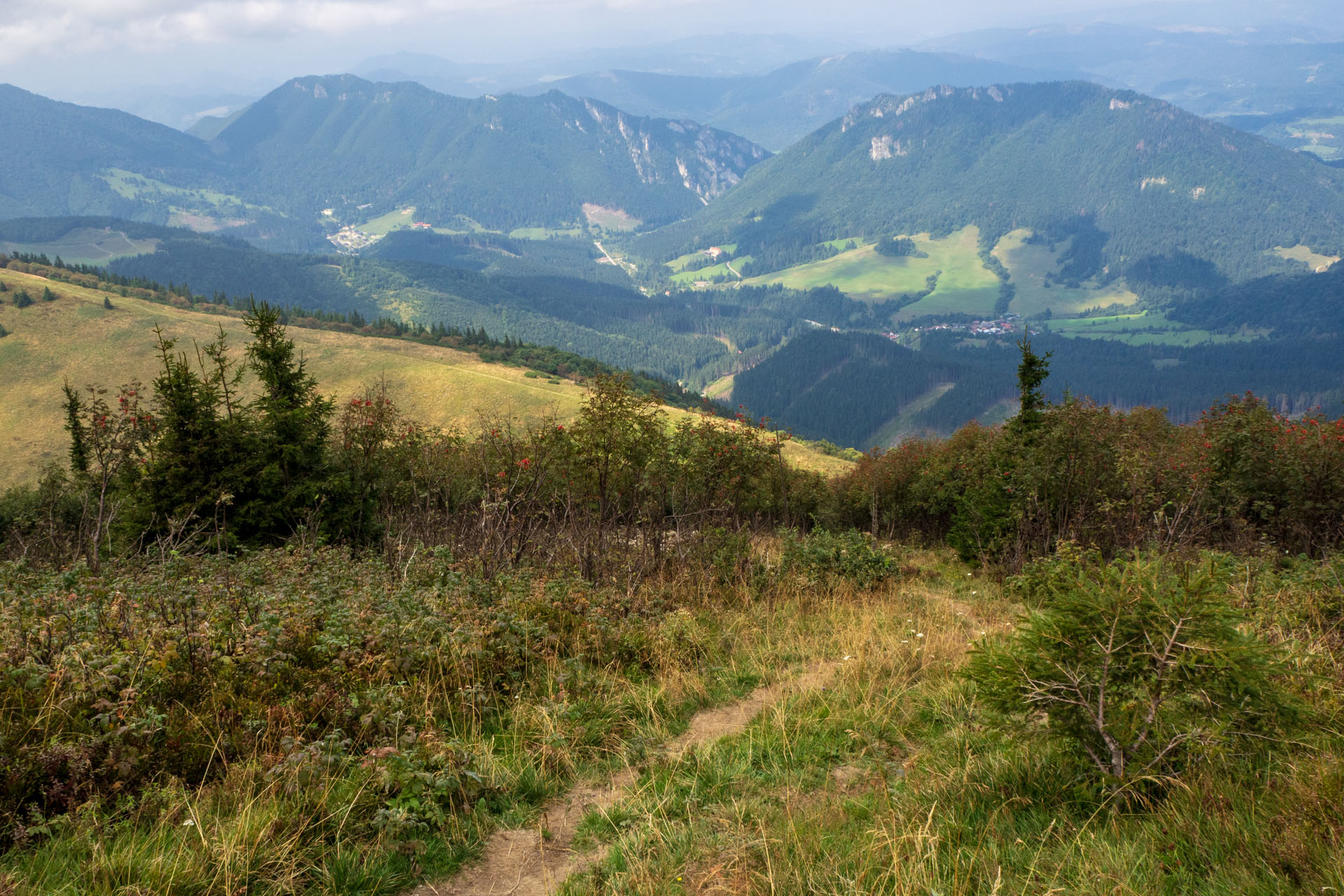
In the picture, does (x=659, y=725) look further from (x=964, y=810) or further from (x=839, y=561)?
(x=839, y=561)

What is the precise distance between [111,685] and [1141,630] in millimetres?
6292

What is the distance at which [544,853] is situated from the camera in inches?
165

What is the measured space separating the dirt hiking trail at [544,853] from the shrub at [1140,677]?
2.45 m

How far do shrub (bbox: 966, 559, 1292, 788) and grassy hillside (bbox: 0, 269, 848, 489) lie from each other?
223ft

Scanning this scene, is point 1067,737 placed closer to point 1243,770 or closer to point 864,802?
point 1243,770

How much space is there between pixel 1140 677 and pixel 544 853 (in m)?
3.43

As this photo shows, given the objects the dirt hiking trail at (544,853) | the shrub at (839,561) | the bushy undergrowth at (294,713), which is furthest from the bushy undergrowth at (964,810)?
the shrub at (839,561)

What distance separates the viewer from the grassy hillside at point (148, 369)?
3413 inches

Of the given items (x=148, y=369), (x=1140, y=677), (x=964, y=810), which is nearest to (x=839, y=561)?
(x=964, y=810)

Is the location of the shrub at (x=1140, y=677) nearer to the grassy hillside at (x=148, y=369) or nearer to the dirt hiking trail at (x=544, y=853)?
the dirt hiking trail at (x=544, y=853)

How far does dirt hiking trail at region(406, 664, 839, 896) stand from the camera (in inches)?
152

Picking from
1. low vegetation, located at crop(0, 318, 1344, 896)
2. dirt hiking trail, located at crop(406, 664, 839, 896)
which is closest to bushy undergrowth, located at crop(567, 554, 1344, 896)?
low vegetation, located at crop(0, 318, 1344, 896)

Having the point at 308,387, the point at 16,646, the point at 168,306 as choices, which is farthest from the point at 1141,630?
the point at 168,306

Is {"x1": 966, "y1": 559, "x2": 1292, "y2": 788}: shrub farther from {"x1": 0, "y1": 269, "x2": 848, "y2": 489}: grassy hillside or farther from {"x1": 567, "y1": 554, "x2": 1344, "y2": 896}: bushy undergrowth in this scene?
{"x1": 0, "y1": 269, "x2": 848, "y2": 489}: grassy hillside
